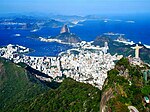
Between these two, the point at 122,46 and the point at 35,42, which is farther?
the point at 35,42

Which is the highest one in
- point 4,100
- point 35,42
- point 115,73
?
point 115,73

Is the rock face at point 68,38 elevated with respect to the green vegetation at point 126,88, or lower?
lower

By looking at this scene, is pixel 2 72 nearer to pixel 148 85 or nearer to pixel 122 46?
pixel 148 85

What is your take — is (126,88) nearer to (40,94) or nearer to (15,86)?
(40,94)

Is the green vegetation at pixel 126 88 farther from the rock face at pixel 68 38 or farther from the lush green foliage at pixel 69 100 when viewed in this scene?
the rock face at pixel 68 38

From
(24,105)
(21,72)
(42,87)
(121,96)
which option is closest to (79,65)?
(21,72)

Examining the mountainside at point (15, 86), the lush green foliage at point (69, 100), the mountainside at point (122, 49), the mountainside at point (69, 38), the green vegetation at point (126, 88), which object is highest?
the green vegetation at point (126, 88)

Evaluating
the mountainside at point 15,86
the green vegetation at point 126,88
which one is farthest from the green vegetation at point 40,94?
the green vegetation at point 126,88

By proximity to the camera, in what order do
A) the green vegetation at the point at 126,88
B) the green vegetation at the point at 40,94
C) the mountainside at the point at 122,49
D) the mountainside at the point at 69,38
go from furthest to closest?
the mountainside at the point at 69,38
the mountainside at the point at 122,49
the green vegetation at the point at 40,94
the green vegetation at the point at 126,88
